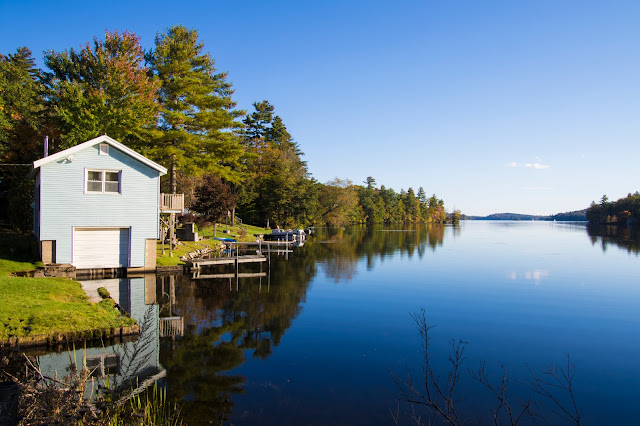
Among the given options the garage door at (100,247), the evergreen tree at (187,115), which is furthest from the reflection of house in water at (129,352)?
the evergreen tree at (187,115)

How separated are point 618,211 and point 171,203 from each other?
144m

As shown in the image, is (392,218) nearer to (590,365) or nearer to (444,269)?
(444,269)

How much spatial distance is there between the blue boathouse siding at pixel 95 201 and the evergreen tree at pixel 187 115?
13400mm

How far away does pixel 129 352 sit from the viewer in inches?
437

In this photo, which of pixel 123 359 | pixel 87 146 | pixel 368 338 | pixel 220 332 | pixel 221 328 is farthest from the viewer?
pixel 87 146

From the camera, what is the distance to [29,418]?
17.5 feet

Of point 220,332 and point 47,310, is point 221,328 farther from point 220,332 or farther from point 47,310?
point 47,310

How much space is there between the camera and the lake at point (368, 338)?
9.45 m

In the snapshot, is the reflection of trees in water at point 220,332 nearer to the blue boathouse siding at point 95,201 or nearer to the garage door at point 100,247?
the garage door at point 100,247

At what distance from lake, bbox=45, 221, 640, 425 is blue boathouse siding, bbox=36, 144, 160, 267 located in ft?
10.0

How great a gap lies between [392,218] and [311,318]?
12074 cm

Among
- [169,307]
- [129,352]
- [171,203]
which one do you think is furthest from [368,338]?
[171,203]

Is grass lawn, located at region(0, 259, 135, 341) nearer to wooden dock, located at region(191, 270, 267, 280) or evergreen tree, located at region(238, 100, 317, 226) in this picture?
wooden dock, located at region(191, 270, 267, 280)

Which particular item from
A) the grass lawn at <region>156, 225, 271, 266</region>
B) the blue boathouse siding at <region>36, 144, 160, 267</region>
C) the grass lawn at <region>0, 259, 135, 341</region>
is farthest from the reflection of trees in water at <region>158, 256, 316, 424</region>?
the blue boathouse siding at <region>36, 144, 160, 267</region>
